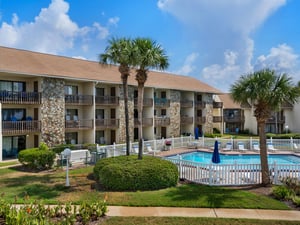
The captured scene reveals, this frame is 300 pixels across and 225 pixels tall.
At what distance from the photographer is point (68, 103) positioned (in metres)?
25.4

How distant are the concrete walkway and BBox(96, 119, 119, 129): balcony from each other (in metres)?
18.4

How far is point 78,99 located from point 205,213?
19906 millimetres

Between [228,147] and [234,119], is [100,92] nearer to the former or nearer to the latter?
[228,147]

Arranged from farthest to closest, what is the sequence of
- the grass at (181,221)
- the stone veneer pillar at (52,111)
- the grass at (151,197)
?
1. the stone veneer pillar at (52,111)
2. the grass at (151,197)
3. the grass at (181,221)

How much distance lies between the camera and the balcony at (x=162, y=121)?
112ft

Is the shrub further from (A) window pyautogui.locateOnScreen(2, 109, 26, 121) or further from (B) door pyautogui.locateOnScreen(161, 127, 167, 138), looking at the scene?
(B) door pyautogui.locateOnScreen(161, 127, 167, 138)

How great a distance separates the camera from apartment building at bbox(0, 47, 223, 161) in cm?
2266

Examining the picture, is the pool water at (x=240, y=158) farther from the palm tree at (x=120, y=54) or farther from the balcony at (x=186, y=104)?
the balcony at (x=186, y=104)

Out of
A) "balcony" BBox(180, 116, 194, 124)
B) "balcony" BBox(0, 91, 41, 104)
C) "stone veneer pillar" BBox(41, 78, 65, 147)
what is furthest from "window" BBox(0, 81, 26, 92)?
"balcony" BBox(180, 116, 194, 124)

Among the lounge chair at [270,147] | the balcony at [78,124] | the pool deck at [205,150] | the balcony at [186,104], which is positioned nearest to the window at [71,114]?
the balcony at [78,124]

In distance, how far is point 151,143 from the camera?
25.9m

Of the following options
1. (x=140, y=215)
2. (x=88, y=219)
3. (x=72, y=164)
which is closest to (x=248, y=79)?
(x=140, y=215)

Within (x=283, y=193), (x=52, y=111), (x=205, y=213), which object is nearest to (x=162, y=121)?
(x=52, y=111)

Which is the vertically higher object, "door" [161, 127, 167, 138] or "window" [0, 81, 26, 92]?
"window" [0, 81, 26, 92]
